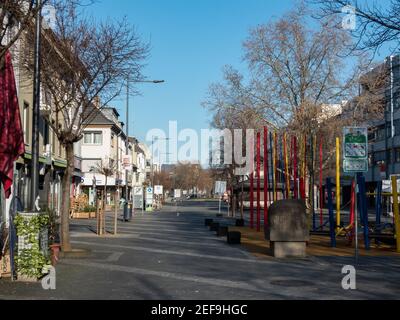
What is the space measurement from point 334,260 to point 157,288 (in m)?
6.63

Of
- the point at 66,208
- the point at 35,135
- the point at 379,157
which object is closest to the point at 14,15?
the point at 35,135

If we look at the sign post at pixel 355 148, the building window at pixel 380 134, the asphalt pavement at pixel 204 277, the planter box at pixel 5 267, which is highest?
the building window at pixel 380 134

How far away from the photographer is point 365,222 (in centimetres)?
1942

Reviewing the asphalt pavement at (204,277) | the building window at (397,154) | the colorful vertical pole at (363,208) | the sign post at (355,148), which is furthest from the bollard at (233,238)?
the building window at (397,154)

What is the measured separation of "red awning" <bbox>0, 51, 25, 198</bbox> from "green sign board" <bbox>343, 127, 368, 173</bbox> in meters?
7.66

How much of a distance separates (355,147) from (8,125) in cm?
814

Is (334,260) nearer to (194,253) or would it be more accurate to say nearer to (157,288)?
Answer: (194,253)

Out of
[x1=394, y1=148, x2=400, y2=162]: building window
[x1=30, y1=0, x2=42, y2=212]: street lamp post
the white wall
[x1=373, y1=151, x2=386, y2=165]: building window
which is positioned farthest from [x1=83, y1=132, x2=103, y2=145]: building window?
[x1=30, y1=0, x2=42, y2=212]: street lamp post

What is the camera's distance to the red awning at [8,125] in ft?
38.6

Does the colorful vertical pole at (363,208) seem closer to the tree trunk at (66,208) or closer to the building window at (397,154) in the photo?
the tree trunk at (66,208)

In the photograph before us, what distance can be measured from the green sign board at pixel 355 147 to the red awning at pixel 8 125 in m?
7.66

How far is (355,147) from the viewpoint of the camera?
14.8 meters

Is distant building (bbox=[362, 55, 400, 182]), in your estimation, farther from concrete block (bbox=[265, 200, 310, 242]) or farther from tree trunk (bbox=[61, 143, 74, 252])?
tree trunk (bbox=[61, 143, 74, 252])
